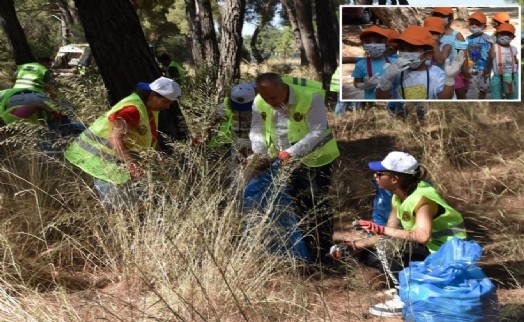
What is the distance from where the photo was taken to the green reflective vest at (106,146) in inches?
148

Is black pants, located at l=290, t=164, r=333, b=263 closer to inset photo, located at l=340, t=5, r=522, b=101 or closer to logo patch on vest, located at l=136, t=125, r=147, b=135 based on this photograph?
logo patch on vest, located at l=136, t=125, r=147, b=135

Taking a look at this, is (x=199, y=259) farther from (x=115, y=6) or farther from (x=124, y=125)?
(x=115, y=6)

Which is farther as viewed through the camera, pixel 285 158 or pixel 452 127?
pixel 452 127

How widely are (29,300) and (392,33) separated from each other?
12.2 feet

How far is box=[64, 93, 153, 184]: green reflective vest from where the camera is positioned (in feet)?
12.4

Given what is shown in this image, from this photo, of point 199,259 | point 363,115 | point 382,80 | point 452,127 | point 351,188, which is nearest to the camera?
point 199,259

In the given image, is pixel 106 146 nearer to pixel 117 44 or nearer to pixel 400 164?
pixel 117 44

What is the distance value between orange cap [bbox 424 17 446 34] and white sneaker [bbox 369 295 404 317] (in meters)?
2.83

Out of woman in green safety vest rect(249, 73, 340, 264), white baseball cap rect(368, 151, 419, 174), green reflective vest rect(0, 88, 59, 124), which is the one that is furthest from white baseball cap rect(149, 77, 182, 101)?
green reflective vest rect(0, 88, 59, 124)

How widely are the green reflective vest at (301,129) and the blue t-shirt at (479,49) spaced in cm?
207

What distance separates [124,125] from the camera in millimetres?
3736

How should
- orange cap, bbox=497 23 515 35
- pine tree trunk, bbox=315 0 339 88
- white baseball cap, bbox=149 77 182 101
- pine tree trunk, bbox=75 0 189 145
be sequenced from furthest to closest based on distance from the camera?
pine tree trunk, bbox=315 0 339 88 < orange cap, bbox=497 23 515 35 < pine tree trunk, bbox=75 0 189 145 < white baseball cap, bbox=149 77 182 101

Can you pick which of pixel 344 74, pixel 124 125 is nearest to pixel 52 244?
pixel 124 125

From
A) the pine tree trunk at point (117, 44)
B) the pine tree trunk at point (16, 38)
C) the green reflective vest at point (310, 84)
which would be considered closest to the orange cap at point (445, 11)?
the green reflective vest at point (310, 84)
